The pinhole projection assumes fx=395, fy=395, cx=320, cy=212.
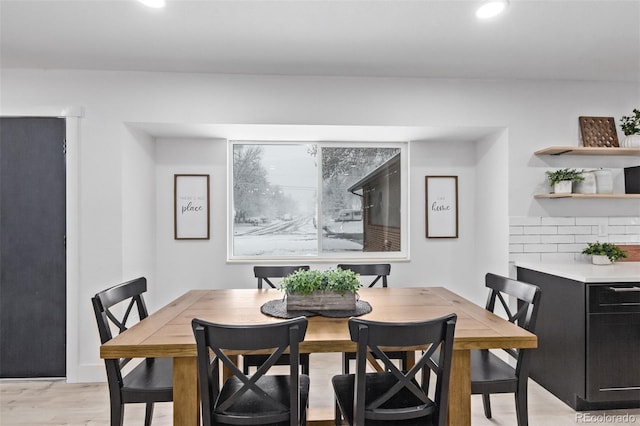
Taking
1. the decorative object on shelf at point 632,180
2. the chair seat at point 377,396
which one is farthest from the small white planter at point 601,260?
the chair seat at point 377,396

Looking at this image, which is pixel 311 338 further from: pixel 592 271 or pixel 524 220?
pixel 524 220

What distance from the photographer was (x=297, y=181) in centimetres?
391

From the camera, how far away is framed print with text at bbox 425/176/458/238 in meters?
3.84

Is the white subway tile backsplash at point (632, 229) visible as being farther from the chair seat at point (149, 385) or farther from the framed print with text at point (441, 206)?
the chair seat at point (149, 385)

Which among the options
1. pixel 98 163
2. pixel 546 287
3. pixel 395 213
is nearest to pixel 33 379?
pixel 98 163

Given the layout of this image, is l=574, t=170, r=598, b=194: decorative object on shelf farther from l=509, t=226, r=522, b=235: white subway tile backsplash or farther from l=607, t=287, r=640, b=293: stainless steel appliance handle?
l=607, t=287, r=640, b=293: stainless steel appliance handle

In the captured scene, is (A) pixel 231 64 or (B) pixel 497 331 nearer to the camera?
(B) pixel 497 331

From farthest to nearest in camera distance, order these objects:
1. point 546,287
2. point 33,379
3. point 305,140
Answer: point 305,140
point 33,379
point 546,287

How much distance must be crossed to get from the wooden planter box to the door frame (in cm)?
202

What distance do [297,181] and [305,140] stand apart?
408mm

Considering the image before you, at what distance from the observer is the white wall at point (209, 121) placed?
3.10 metres

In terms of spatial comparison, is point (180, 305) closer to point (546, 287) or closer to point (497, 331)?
point (497, 331)

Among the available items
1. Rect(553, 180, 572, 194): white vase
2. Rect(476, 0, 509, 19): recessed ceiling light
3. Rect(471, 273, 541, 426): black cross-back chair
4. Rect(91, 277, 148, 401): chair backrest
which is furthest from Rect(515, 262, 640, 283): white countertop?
Rect(91, 277, 148, 401): chair backrest

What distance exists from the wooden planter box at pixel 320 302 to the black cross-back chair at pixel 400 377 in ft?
1.42
